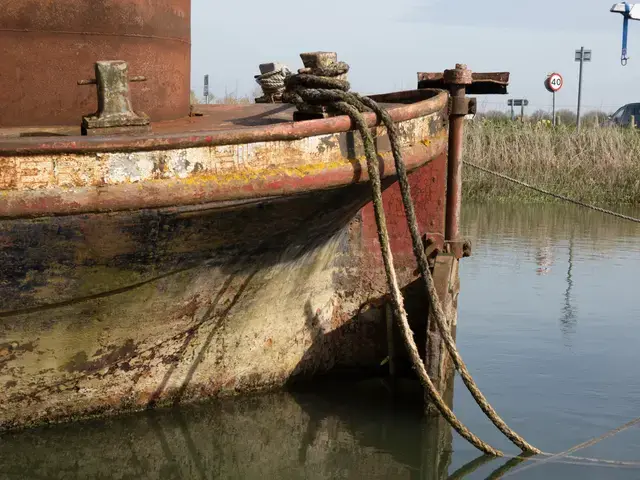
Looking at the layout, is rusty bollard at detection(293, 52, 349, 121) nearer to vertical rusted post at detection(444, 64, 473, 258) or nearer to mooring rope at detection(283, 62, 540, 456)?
mooring rope at detection(283, 62, 540, 456)

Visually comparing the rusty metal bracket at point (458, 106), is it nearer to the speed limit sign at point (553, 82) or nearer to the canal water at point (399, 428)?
the canal water at point (399, 428)

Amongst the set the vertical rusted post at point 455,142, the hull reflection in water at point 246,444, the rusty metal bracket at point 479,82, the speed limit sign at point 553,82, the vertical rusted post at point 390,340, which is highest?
the speed limit sign at point 553,82

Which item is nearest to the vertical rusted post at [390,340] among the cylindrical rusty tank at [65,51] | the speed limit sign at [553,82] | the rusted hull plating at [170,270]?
the rusted hull plating at [170,270]

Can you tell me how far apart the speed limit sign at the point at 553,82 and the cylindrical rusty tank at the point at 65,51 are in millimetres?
19388

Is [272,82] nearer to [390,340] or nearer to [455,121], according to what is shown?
[455,121]

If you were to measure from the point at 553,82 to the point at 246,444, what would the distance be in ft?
65.3

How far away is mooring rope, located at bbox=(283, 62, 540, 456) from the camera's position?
382 centimetres

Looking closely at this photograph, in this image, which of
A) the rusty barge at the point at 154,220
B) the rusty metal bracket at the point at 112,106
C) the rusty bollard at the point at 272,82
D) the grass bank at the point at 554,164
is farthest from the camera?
the grass bank at the point at 554,164

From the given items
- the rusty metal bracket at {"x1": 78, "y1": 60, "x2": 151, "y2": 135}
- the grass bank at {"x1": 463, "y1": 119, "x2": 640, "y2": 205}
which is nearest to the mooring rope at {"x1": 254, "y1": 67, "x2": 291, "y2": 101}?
the rusty metal bracket at {"x1": 78, "y1": 60, "x2": 151, "y2": 135}

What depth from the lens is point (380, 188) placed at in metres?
3.89

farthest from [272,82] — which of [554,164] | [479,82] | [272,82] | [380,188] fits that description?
[554,164]

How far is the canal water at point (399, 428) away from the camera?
392cm

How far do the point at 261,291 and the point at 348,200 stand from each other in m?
0.63

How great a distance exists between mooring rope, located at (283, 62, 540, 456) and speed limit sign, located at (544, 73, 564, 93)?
19.4m
